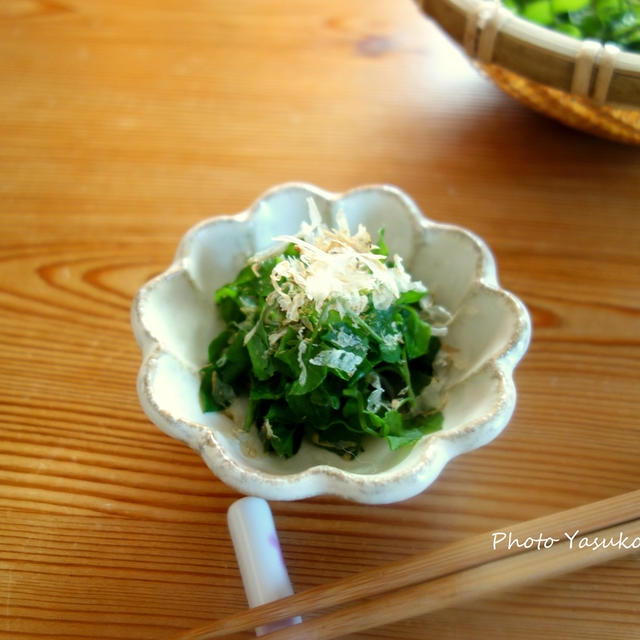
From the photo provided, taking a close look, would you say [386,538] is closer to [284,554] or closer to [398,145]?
[284,554]

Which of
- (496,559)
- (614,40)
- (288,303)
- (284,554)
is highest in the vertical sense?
(614,40)

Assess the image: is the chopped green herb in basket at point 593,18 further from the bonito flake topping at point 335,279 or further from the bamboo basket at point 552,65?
the bonito flake topping at point 335,279

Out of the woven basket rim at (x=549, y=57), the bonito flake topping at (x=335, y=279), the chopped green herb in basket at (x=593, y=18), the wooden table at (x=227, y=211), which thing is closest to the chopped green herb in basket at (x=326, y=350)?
the bonito flake topping at (x=335, y=279)

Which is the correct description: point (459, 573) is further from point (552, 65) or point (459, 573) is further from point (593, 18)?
point (593, 18)

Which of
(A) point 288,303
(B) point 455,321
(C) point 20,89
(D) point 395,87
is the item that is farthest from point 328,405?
(C) point 20,89

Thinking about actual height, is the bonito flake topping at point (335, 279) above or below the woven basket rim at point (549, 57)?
below

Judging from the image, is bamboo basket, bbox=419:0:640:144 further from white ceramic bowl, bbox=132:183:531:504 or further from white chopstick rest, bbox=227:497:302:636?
white chopstick rest, bbox=227:497:302:636

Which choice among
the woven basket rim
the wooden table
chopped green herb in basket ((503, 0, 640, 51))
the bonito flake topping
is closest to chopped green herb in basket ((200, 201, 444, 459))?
the bonito flake topping
